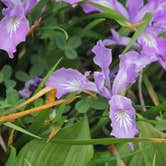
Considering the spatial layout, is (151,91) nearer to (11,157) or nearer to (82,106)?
(82,106)

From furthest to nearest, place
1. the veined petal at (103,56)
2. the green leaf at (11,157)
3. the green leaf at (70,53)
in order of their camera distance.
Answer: the green leaf at (70,53)
the veined petal at (103,56)
the green leaf at (11,157)

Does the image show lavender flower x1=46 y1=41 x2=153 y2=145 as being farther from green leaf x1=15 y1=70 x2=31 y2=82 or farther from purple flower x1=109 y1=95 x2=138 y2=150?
green leaf x1=15 y1=70 x2=31 y2=82

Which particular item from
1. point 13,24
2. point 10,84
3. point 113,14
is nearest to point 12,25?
point 13,24

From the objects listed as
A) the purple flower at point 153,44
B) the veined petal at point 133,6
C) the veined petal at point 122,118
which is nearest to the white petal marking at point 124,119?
the veined petal at point 122,118

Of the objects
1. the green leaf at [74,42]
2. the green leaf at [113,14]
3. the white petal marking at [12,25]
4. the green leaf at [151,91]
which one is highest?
the white petal marking at [12,25]

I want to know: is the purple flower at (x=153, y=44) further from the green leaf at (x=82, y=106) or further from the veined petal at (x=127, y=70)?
the green leaf at (x=82, y=106)

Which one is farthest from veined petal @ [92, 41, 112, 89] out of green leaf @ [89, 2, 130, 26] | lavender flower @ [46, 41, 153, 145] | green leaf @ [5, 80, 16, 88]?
green leaf @ [5, 80, 16, 88]
